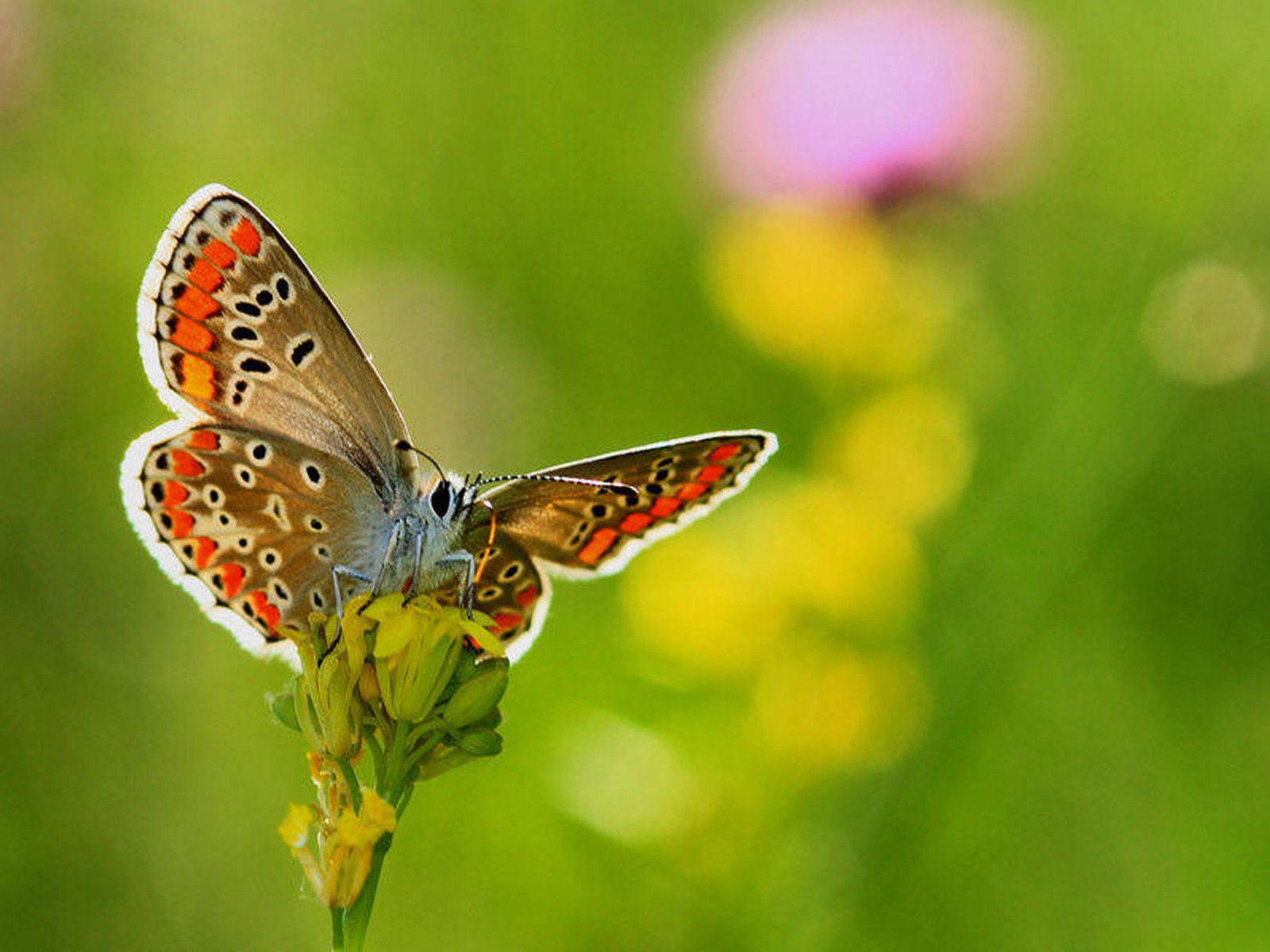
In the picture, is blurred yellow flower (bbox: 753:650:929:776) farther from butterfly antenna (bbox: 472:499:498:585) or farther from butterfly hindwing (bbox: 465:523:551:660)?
butterfly antenna (bbox: 472:499:498:585)

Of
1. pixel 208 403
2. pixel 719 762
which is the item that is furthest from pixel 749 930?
pixel 208 403

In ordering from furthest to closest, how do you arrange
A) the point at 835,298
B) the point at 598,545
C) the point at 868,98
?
1. the point at 868,98
2. the point at 835,298
3. the point at 598,545

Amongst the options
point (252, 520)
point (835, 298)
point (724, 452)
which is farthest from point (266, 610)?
point (835, 298)

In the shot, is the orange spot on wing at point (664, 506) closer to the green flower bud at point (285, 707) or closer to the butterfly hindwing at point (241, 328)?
the butterfly hindwing at point (241, 328)

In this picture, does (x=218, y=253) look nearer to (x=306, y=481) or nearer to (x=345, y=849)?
(x=306, y=481)

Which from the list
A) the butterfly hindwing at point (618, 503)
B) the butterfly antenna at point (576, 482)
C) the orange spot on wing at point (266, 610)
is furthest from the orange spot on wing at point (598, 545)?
the orange spot on wing at point (266, 610)

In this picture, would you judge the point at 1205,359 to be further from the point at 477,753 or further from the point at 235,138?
the point at 235,138

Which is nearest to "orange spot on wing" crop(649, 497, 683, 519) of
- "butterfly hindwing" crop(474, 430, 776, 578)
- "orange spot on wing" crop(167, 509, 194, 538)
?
"butterfly hindwing" crop(474, 430, 776, 578)
